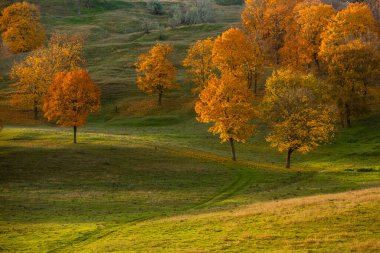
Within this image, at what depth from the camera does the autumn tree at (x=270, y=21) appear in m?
128

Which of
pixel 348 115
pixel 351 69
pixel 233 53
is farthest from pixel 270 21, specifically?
pixel 348 115

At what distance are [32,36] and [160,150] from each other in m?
100

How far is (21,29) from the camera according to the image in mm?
164625

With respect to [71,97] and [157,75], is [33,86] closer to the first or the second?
[157,75]

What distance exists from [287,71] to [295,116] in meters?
14.8

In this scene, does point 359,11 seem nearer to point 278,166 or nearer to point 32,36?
point 278,166

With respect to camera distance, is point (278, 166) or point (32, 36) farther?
point (32, 36)

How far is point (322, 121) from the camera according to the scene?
77.9 meters

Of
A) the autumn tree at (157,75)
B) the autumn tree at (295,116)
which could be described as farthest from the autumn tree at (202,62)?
the autumn tree at (295,116)

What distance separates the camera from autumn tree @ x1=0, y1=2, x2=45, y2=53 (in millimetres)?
161500

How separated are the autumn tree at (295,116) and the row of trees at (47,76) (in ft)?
90.7

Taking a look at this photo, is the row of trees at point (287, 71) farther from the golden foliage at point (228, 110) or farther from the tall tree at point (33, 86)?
the tall tree at point (33, 86)

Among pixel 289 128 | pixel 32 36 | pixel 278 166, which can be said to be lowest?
pixel 278 166

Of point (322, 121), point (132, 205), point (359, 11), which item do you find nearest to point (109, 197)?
point (132, 205)
